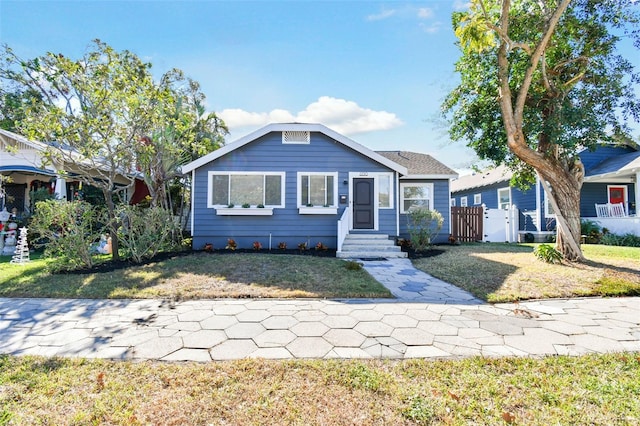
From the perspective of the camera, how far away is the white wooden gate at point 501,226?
44.0ft

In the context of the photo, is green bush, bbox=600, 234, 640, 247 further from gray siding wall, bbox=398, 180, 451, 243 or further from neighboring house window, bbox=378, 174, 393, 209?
neighboring house window, bbox=378, 174, 393, 209

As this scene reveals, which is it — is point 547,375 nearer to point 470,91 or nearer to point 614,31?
point 470,91

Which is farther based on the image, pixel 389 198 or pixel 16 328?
pixel 389 198

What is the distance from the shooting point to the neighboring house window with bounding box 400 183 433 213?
11797 mm

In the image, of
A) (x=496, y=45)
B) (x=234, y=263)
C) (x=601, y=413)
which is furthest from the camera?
(x=496, y=45)

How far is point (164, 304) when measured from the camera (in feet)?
14.0

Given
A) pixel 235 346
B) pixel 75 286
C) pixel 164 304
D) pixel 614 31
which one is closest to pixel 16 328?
pixel 164 304

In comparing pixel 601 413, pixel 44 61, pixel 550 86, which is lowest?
pixel 601 413

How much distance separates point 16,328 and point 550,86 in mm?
10383

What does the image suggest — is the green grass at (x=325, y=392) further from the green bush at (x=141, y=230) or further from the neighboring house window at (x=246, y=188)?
the neighboring house window at (x=246, y=188)

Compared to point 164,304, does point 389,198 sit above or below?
above

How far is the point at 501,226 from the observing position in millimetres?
13547

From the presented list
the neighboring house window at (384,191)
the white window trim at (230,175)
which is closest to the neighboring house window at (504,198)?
the neighboring house window at (384,191)

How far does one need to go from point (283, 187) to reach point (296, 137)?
1660 mm
